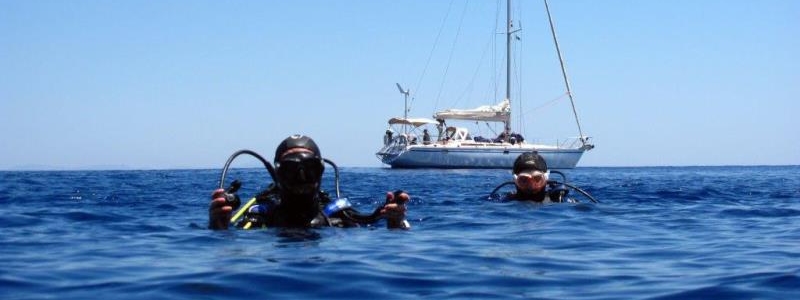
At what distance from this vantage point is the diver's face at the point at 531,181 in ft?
39.5

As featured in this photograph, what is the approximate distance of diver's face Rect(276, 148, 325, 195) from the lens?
7.11 metres

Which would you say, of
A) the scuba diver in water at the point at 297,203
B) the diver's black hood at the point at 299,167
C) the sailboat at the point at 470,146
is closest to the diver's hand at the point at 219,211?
the scuba diver in water at the point at 297,203

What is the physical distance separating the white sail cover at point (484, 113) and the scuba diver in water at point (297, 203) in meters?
43.9

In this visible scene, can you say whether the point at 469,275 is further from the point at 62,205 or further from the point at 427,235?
the point at 62,205

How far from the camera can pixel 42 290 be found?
5.21 m

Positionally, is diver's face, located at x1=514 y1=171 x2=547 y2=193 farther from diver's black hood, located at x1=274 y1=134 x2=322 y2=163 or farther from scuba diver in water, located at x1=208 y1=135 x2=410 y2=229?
diver's black hood, located at x1=274 y1=134 x2=322 y2=163

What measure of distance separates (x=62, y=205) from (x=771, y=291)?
466 inches

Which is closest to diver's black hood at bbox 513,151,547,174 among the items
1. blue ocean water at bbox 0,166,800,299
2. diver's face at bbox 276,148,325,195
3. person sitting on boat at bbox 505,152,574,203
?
person sitting on boat at bbox 505,152,574,203

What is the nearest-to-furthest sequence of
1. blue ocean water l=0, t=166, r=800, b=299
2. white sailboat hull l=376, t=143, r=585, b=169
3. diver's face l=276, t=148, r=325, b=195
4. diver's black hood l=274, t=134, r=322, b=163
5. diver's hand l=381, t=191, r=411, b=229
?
1. blue ocean water l=0, t=166, r=800, b=299
2. diver's face l=276, t=148, r=325, b=195
3. diver's black hood l=274, t=134, r=322, b=163
4. diver's hand l=381, t=191, r=411, b=229
5. white sailboat hull l=376, t=143, r=585, b=169

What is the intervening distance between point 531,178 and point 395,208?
432cm

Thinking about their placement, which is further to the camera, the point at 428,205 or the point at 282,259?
the point at 428,205

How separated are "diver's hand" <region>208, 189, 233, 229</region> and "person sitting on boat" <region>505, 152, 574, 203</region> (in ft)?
16.7

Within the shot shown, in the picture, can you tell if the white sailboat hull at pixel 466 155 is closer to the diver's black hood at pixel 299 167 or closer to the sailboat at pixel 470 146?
the sailboat at pixel 470 146

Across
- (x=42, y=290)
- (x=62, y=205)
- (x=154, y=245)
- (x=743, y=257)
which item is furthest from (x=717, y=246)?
(x=62, y=205)
